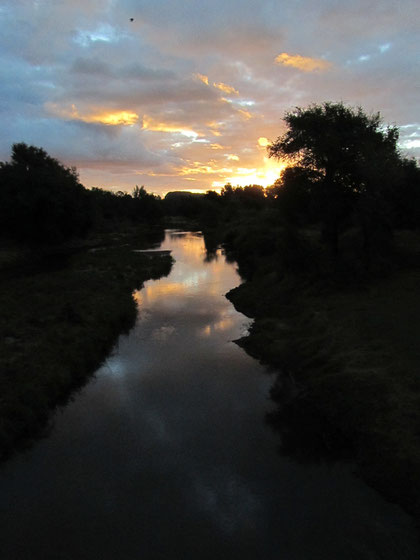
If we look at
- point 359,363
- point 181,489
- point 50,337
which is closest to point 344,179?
point 359,363

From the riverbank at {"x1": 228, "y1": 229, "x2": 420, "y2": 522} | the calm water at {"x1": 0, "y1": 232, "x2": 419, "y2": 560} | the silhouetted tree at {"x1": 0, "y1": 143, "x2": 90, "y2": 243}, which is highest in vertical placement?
the silhouetted tree at {"x1": 0, "y1": 143, "x2": 90, "y2": 243}

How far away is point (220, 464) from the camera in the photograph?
Answer: 38.6 ft

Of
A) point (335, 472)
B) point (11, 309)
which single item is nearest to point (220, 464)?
point (335, 472)

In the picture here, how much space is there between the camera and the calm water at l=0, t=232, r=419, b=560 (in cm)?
892

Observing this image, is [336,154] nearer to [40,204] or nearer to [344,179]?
[344,179]

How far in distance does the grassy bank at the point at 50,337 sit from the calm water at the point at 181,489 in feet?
3.20

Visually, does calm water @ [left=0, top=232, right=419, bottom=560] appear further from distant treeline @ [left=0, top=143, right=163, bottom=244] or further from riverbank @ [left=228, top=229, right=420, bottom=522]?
distant treeline @ [left=0, top=143, right=163, bottom=244]

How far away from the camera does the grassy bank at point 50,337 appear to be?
46.1 ft

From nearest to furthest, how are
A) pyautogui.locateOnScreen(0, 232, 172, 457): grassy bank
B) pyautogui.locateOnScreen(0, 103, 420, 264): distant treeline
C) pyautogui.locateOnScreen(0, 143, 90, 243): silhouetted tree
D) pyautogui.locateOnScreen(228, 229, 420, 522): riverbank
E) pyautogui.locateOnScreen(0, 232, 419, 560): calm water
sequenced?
pyautogui.locateOnScreen(0, 232, 419, 560): calm water < pyautogui.locateOnScreen(228, 229, 420, 522): riverbank < pyautogui.locateOnScreen(0, 232, 172, 457): grassy bank < pyautogui.locateOnScreen(0, 103, 420, 264): distant treeline < pyautogui.locateOnScreen(0, 143, 90, 243): silhouetted tree

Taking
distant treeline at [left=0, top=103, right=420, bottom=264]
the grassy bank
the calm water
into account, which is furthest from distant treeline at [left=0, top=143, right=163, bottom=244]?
the calm water

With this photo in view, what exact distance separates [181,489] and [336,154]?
2814 centimetres

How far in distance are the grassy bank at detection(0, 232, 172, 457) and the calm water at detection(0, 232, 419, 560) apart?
975 mm

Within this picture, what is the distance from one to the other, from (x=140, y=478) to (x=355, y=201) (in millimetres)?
27837

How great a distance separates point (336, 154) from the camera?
31.4 metres
